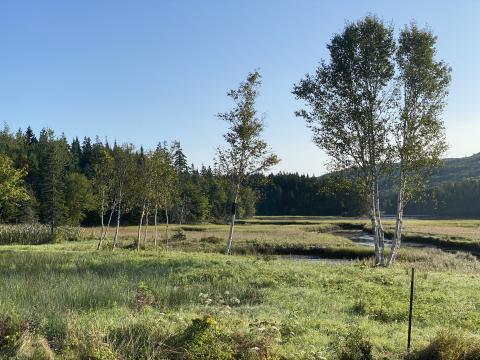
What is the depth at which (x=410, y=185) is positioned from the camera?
2564 centimetres

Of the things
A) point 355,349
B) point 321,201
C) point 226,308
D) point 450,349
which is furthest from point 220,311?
point 321,201

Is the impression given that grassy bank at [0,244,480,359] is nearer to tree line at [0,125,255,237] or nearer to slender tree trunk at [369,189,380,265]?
slender tree trunk at [369,189,380,265]

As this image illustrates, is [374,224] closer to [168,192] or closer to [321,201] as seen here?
[168,192]

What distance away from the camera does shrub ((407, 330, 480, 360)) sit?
750 centimetres

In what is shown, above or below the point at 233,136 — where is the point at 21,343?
below

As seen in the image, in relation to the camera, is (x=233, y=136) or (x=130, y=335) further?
(x=233, y=136)

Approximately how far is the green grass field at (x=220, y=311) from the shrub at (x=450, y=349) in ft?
1.23

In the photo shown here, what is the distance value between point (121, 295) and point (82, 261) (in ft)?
35.4

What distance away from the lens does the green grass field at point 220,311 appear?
7434 mm

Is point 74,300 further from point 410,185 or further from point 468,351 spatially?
point 410,185

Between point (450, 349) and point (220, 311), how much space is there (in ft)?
14.8

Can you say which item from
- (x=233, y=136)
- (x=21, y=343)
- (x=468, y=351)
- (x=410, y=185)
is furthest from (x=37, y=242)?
(x=468, y=351)

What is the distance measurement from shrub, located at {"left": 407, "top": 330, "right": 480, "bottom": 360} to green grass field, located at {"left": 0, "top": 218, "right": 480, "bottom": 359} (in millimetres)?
374

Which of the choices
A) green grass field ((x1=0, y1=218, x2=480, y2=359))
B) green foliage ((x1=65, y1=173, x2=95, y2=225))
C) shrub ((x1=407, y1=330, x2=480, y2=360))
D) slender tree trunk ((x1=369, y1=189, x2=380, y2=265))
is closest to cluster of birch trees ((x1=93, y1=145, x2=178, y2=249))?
green grass field ((x1=0, y1=218, x2=480, y2=359))
